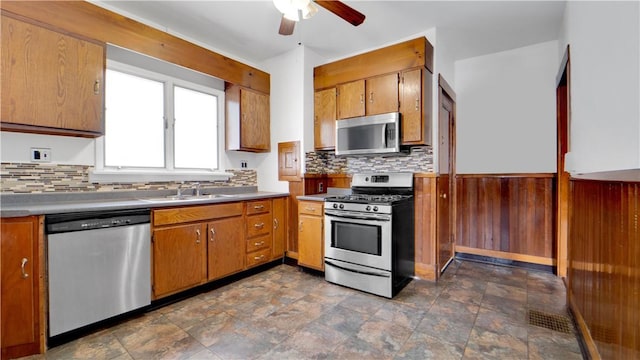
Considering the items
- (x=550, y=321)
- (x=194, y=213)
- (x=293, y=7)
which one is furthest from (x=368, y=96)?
(x=550, y=321)

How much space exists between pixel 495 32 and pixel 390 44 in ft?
3.71

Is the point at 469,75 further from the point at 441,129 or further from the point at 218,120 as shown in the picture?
the point at 218,120

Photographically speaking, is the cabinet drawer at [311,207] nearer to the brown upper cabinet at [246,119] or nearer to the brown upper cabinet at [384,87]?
the brown upper cabinet at [384,87]

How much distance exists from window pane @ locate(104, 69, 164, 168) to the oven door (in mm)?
2034

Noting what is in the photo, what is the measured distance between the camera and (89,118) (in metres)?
2.34

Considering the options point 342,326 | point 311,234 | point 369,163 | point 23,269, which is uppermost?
point 369,163

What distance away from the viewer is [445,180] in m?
3.46

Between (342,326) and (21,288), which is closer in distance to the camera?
(21,288)

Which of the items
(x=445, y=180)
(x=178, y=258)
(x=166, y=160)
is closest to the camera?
(x=178, y=258)

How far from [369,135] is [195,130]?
2.10 meters

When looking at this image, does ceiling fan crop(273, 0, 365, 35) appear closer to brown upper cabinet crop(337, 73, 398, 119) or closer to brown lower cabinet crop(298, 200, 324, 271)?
brown upper cabinet crop(337, 73, 398, 119)

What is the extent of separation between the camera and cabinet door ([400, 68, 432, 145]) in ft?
9.82

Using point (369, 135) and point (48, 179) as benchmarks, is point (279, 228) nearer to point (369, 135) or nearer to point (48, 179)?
point (369, 135)

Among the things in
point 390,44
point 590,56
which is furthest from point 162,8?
point 590,56
